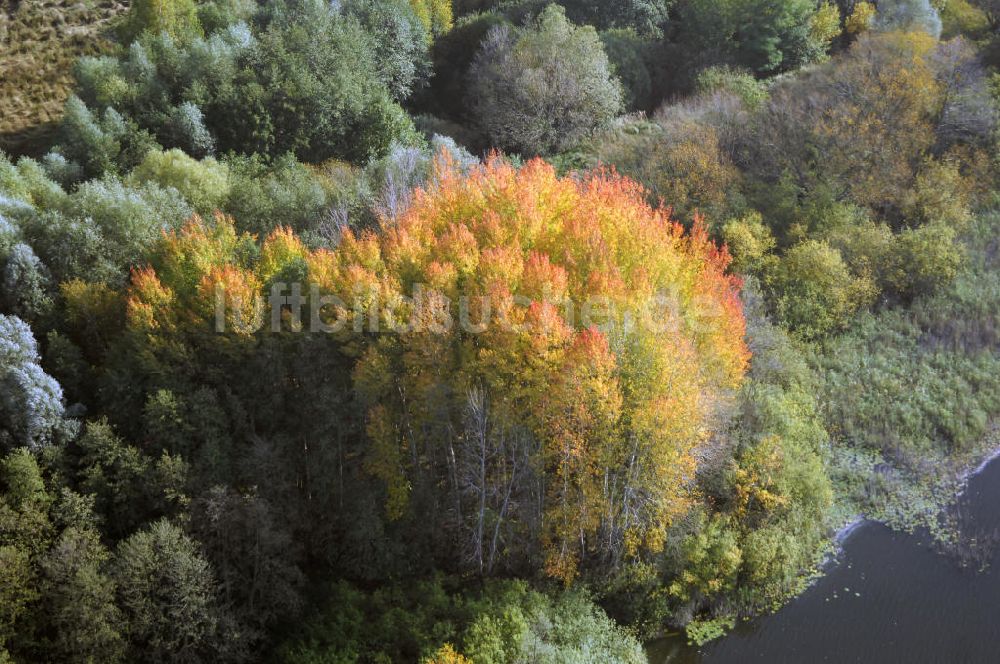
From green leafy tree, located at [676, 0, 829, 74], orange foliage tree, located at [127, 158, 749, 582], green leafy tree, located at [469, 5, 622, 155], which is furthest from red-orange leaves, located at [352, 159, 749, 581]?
green leafy tree, located at [676, 0, 829, 74]

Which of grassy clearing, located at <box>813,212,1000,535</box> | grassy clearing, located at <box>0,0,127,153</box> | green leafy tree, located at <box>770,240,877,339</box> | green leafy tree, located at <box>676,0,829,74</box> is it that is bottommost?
grassy clearing, located at <box>813,212,1000,535</box>

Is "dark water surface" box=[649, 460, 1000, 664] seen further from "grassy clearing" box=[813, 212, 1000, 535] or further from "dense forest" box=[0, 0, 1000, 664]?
"grassy clearing" box=[813, 212, 1000, 535]

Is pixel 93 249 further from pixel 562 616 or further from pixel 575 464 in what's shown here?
pixel 562 616

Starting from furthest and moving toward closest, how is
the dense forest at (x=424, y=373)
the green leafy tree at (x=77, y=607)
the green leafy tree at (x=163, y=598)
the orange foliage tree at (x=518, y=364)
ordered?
the orange foliage tree at (x=518, y=364) → the dense forest at (x=424, y=373) → the green leafy tree at (x=163, y=598) → the green leafy tree at (x=77, y=607)

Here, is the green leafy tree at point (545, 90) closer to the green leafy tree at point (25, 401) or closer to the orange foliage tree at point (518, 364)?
the orange foliage tree at point (518, 364)

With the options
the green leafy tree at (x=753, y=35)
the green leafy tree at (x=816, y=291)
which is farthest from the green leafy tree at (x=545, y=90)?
the green leafy tree at (x=816, y=291)

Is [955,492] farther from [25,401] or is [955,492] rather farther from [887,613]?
[25,401]

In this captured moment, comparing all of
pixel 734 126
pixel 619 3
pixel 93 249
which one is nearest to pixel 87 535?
pixel 93 249
